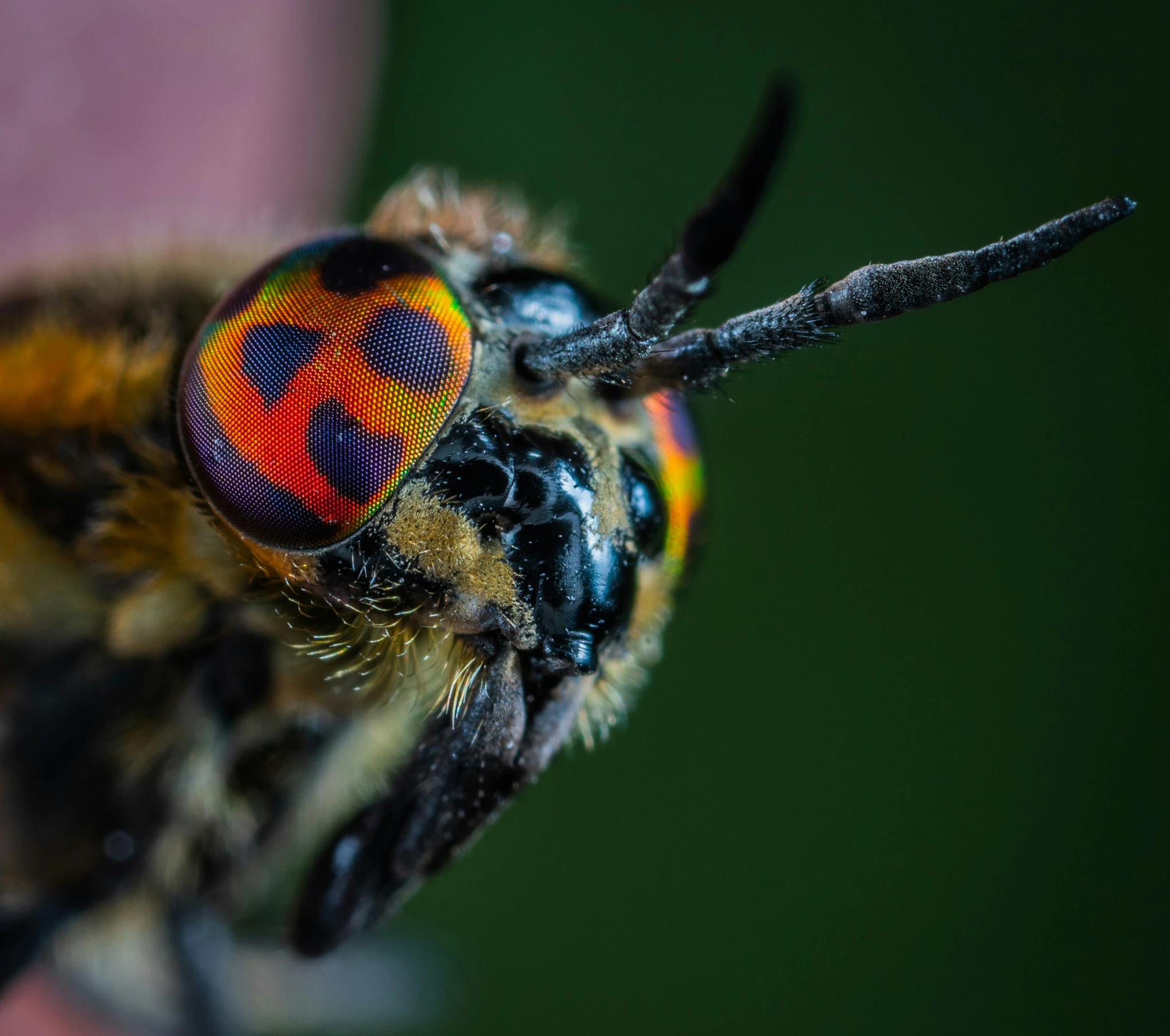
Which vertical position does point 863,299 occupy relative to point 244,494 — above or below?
above

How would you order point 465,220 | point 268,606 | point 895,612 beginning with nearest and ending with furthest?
point 268,606 < point 465,220 < point 895,612

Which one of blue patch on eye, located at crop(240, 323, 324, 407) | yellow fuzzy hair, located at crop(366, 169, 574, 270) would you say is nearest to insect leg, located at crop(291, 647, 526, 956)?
blue patch on eye, located at crop(240, 323, 324, 407)

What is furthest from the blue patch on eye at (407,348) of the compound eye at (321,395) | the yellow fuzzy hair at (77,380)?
the yellow fuzzy hair at (77,380)

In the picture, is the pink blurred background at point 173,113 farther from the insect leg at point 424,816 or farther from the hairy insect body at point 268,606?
the insect leg at point 424,816

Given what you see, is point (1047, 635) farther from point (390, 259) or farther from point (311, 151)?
point (390, 259)

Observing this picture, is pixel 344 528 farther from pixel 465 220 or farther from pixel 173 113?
pixel 173 113

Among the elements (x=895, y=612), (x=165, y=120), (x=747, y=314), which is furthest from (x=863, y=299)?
(x=895, y=612)
